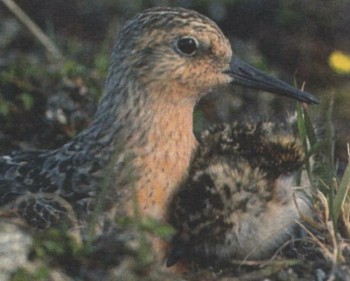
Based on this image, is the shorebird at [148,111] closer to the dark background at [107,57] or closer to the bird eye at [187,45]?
the bird eye at [187,45]

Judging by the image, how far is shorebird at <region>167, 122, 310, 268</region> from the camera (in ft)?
19.8

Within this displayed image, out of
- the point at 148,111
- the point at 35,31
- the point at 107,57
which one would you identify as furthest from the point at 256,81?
the point at 107,57

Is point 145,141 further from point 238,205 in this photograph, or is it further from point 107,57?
point 107,57

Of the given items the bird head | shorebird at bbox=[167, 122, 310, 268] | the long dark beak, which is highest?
the bird head

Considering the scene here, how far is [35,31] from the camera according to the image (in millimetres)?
7781

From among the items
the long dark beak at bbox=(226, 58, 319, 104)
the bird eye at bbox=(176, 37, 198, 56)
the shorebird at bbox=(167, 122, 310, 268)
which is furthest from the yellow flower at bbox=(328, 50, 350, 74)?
the shorebird at bbox=(167, 122, 310, 268)

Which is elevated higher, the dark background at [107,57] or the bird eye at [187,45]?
the bird eye at [187,45]

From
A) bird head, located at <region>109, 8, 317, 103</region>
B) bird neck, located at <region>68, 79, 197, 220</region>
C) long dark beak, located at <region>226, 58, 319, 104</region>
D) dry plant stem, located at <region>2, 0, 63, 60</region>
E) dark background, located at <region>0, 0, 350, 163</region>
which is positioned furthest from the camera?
dark background, located at <region>0, 0, 350, 163</region>

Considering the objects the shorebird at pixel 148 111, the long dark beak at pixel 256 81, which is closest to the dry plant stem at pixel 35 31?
the shorebird at pixel 148 111

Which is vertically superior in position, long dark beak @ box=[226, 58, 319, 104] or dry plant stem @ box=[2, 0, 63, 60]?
dry plant stem @ box=[2, 0, 63, 60]

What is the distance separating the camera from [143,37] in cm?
680

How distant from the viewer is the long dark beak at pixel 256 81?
6.91m

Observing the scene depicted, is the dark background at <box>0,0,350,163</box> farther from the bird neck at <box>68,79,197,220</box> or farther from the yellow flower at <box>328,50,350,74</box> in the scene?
the bird neck at <box>68,79,197,220</box>

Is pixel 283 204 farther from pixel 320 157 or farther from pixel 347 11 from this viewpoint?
pixel 347 11
